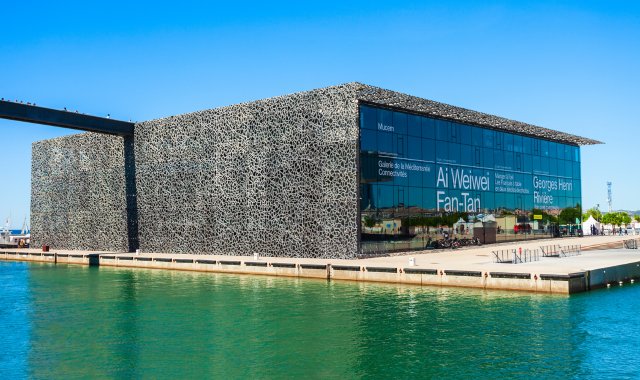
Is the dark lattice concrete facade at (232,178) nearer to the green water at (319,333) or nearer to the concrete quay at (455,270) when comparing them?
the concrete quay at (455,270)

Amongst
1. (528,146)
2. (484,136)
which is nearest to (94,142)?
(484,136)

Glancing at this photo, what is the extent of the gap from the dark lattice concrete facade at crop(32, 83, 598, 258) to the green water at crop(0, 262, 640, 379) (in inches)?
447

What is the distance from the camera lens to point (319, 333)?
2066 centimetres

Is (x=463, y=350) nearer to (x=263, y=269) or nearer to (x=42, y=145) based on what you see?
(x=263, y=269)

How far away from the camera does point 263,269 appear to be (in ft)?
129

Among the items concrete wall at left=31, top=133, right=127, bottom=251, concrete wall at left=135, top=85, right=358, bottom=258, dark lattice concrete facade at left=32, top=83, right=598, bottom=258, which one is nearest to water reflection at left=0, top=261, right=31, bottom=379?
concrete wall at left=135, top=85, right=358, bottom=258

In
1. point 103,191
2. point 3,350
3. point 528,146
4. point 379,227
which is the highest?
point 528,146

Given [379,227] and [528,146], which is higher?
[528,146]

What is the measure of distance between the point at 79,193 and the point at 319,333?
1897 inches

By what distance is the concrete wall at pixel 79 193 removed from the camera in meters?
58.2

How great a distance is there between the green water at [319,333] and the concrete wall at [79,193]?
A: 26549 mm

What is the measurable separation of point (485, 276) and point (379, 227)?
13519 mm

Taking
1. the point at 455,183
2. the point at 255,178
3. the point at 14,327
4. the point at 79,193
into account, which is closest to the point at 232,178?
the point at 255,178

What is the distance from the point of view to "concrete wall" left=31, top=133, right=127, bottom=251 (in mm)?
58250
